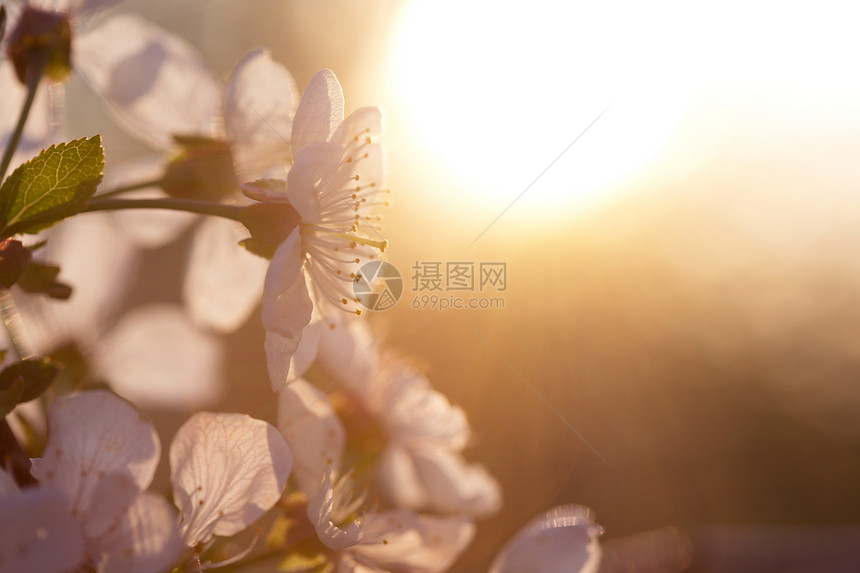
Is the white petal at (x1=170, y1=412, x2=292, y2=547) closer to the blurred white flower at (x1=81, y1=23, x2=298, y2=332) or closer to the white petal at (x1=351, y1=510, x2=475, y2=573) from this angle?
the white petal at (x1=351, y1=510, x2=475, y2=573)

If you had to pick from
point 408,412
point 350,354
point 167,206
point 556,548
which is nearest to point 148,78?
point 167,206

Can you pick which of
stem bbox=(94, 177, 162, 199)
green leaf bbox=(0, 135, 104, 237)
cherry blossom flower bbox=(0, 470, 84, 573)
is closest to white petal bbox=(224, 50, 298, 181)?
stem bbox=(94, 177, 162, 199)

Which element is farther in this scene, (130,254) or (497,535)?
(497,535)

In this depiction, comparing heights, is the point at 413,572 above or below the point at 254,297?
below

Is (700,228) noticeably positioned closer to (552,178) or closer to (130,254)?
(552,178)

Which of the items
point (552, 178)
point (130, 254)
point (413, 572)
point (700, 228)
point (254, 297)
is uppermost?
point (700, 228)

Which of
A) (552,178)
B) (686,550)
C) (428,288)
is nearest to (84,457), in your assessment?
(428,288)
